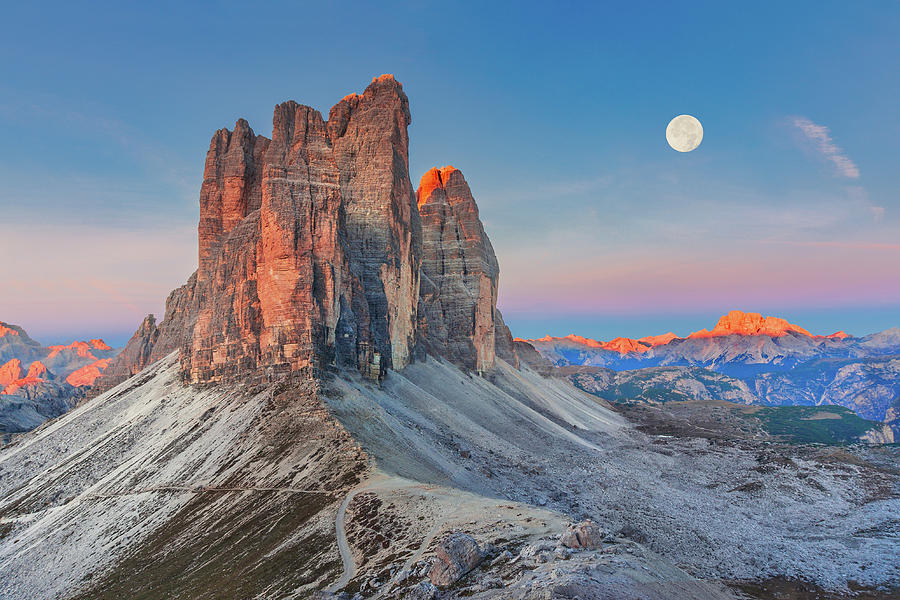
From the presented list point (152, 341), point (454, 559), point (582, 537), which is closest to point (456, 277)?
point (152, 341)

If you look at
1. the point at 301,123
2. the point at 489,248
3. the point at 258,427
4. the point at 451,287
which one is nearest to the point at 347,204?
the point at 301,123

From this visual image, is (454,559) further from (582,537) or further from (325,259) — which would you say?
(325,259)

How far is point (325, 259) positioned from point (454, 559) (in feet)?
188

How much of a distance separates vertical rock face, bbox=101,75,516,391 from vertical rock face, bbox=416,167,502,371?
33 cm

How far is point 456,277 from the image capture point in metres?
138

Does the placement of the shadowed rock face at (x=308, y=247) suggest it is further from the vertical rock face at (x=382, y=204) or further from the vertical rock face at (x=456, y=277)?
the vertical rock face at (x=456, y=277)

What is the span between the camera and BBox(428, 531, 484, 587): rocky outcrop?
24219 millimetres

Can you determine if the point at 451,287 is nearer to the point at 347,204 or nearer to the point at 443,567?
the point at 347,204

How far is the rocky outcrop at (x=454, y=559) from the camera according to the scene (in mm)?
24219

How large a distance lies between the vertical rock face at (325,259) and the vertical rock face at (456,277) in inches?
13.0

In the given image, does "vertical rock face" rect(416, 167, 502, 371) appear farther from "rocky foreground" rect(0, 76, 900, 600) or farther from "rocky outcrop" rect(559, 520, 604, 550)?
"rocky outcrop" rect(559, 520, 604, 550)

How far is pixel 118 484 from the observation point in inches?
2489

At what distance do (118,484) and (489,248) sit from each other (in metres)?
109

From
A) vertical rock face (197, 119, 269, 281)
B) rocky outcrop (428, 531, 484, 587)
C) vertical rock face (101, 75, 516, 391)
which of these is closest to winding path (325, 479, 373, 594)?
rocky outcrop (428, 531, 484, 587)
